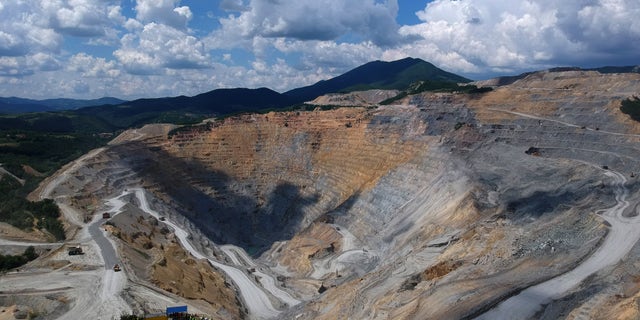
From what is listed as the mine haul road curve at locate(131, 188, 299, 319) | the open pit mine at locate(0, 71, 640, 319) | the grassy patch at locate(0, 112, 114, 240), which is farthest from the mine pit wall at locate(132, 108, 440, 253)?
the grassy patch at locate(0, 112, 114, 240)

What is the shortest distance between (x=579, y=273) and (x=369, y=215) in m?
48.4

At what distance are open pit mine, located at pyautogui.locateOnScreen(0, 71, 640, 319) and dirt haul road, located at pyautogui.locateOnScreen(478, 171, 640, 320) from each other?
162 millimetres

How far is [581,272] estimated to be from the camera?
3459 centimetres

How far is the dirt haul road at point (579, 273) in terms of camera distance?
96.5ft

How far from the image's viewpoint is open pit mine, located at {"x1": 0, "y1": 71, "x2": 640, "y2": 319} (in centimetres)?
3669

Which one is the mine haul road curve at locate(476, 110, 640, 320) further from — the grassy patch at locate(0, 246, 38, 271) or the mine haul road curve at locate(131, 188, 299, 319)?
the grassy patch at locate(0, 246, 38, 271)

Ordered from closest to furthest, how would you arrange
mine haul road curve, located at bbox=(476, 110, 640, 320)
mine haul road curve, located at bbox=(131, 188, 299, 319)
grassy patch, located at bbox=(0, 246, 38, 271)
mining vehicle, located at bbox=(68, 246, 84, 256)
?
mine haul road curve, located at bbox=(476, 110, 640, 320)
grassy patch, located at bbox=(0, 246, 38, 271)
mining vehicle, located at bbox=(68, 246, 84, 256)
mine haul road curve, located at bbox=(131, 188, 299, 319)

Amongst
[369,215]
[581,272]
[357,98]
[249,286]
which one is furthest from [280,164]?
[581,272]

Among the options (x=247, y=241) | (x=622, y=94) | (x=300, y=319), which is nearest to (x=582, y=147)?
(x=622, y=94)

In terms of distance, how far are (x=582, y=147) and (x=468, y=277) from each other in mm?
48955

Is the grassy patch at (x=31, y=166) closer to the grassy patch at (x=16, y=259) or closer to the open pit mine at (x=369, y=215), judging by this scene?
the open pit mine at (x=369, y=215)

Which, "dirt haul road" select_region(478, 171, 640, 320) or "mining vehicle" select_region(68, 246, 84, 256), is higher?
"dirt haul road" select_region(478, 171, 640, 320)

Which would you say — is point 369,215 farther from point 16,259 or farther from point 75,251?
point 16,259

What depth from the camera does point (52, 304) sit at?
3678 cm
